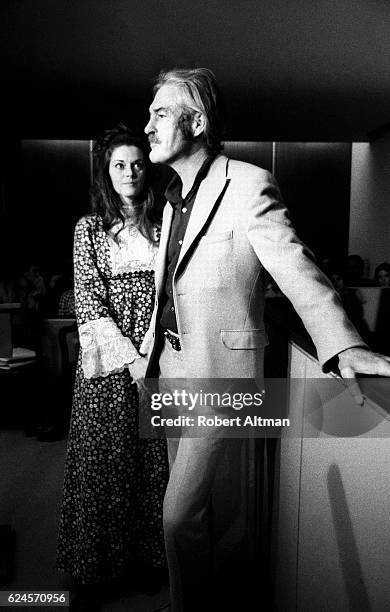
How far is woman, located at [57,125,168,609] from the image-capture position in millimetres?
1546

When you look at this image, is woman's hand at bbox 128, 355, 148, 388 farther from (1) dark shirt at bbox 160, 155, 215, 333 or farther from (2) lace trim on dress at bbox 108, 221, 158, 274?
(2) lace trim on dress at bbox 108, 221, 158, 274

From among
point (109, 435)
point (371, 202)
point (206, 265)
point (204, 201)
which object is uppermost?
point (371, 202)

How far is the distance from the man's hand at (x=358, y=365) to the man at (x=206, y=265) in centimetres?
14

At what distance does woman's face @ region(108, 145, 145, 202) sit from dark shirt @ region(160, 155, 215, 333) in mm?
226

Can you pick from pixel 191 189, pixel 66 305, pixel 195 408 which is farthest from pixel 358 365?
pixel 66 305

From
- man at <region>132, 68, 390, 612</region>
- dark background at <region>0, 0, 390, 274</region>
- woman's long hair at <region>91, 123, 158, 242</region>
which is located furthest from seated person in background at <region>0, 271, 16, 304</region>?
man at <region>132, 68, 390, 612</region>

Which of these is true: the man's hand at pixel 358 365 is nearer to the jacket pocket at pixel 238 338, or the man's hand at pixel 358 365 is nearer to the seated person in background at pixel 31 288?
the jacket pocket at pixel 238 338

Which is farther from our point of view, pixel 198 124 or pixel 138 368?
pixel 138 368

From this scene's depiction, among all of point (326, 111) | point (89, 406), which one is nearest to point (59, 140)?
point (326, 111)

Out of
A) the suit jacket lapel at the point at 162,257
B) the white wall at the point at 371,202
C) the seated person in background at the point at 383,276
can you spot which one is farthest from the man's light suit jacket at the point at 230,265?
the white wall at the point at 371,202

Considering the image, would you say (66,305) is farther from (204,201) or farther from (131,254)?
(204,201)

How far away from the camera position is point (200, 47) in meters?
4.47

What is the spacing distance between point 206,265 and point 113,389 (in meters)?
0.65

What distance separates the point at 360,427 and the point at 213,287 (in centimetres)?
43
